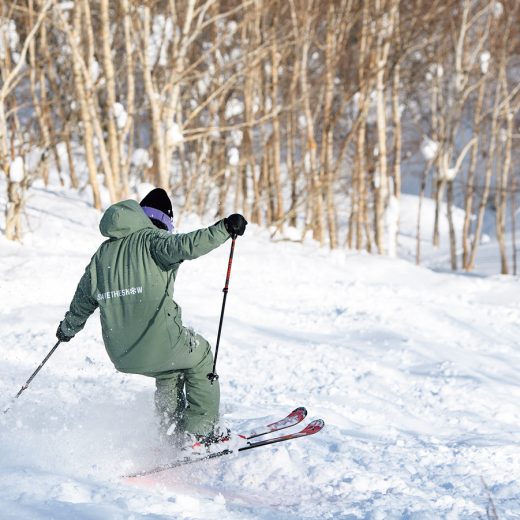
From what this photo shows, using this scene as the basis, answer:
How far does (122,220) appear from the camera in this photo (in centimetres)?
396

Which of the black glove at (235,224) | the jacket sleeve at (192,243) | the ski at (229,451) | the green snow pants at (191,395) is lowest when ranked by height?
the ski at (229,451)

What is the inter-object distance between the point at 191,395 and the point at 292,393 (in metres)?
1.88

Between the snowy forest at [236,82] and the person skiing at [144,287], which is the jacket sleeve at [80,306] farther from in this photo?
the snowy forest at [236,82]

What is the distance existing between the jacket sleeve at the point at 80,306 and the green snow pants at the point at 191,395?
0.55 metres

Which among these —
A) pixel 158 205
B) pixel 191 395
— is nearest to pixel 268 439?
pixel 191 395

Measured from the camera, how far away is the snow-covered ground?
3.79m

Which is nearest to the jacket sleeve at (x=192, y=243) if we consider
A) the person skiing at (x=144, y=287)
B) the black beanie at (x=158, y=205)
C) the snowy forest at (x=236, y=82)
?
the person skiing at (x=144, y=287)

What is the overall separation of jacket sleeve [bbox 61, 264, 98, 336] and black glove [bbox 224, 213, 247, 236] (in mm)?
879

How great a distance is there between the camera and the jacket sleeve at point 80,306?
4168mm

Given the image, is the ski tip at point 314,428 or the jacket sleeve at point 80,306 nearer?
the jacket sleeve at point 80,306

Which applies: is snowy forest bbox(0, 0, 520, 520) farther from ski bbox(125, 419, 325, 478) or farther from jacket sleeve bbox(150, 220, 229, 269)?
jacket sleeve bbox(150, 220, 229, 269)

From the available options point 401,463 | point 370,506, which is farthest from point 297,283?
point 370,506

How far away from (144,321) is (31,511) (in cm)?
116

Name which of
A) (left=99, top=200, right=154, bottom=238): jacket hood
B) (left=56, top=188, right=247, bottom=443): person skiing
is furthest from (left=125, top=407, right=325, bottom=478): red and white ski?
(left=99, top=200, right=154, bottom=238): jacket hood
